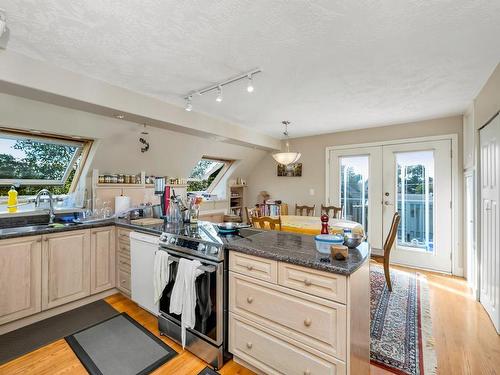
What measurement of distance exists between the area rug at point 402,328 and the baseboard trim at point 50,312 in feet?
9.29

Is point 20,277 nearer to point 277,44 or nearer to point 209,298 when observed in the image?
point 209,298

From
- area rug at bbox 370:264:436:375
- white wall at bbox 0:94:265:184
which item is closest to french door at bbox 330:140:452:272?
area rug at bbox 370:264:436:375

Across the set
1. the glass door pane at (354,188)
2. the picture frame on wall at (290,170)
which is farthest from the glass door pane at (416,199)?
the picture frame on wall at (290,170)

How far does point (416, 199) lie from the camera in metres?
4.02

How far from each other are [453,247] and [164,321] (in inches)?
166

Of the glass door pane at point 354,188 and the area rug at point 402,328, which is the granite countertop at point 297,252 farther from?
the glass door pane at point 354,188

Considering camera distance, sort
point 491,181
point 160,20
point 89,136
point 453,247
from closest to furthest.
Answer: point 160,20, point 491,181, point 89,136, point 453,247

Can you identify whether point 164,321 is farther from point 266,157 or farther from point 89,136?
point 266,157

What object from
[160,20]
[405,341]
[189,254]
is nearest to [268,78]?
[160,20]

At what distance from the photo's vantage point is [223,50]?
1.94m

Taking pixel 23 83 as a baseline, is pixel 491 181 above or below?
below

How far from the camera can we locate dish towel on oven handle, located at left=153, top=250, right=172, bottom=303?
203cm

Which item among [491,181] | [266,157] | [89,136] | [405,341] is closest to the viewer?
[405,341]

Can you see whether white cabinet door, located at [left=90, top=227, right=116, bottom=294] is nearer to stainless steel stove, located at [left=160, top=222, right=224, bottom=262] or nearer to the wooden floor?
the wooden floor
